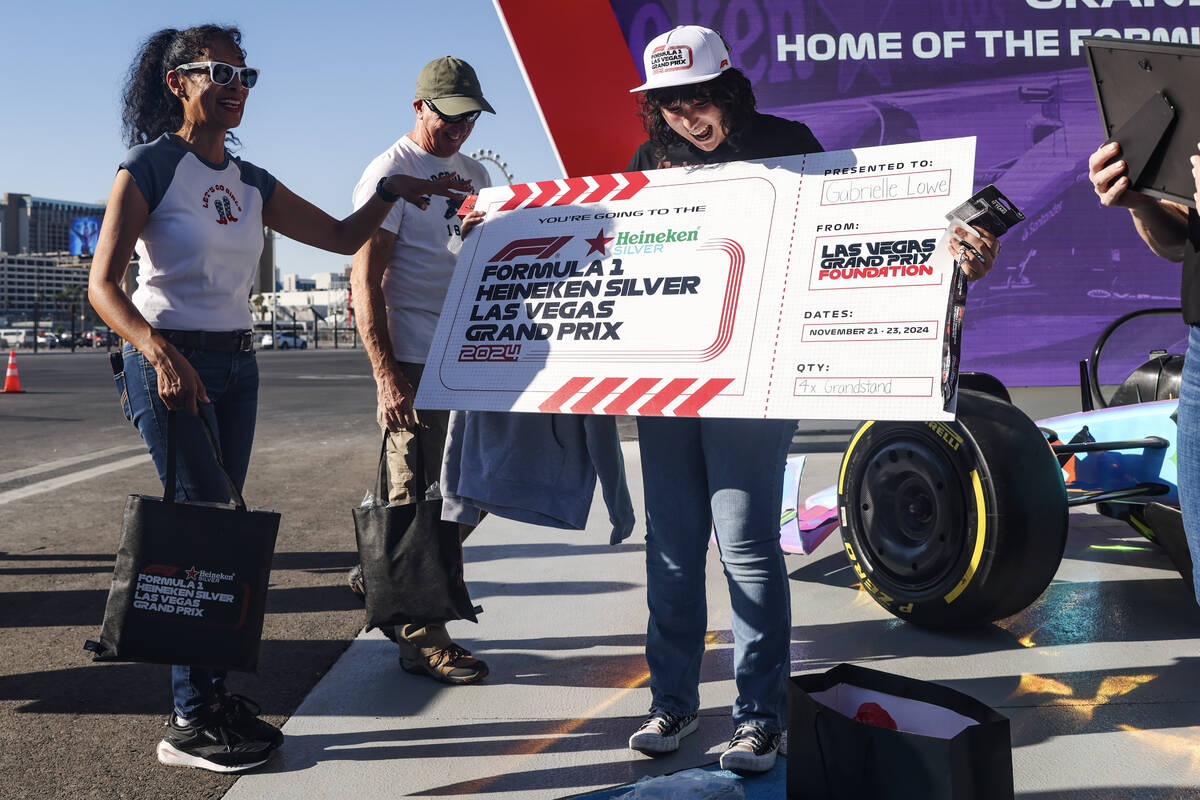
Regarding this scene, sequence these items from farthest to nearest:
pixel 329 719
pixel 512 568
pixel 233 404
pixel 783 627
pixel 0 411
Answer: pixel 0 411, pixel 512 568, pixel 329 719, pixel 233 404, pixel 783 627

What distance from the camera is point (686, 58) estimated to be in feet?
8.20

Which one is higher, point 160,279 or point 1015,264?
point 1015,264

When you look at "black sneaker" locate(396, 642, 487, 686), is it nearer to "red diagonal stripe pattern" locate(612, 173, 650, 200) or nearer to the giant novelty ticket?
the giant novelty ticket

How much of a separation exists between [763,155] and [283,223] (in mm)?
1534

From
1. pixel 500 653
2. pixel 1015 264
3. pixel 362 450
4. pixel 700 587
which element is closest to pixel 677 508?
pixel 700 587

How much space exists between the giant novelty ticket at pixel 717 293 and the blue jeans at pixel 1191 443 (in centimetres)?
49

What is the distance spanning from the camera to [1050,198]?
1043cm

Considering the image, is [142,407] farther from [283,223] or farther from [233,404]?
[283,223]

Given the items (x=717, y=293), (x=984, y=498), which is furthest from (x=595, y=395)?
(x=984, y=498)

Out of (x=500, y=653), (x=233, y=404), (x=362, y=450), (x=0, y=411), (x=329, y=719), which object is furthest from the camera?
(x=0, y=411)

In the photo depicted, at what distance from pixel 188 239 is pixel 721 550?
169cm

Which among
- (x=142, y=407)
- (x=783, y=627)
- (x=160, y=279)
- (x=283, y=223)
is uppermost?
(x=283, y=223)

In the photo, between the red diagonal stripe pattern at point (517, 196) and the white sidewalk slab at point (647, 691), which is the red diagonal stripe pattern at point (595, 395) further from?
the white sidewalk slab at point (647, 691)

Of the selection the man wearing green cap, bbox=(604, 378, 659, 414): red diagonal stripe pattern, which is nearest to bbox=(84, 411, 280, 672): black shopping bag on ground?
the man wearing green cap
